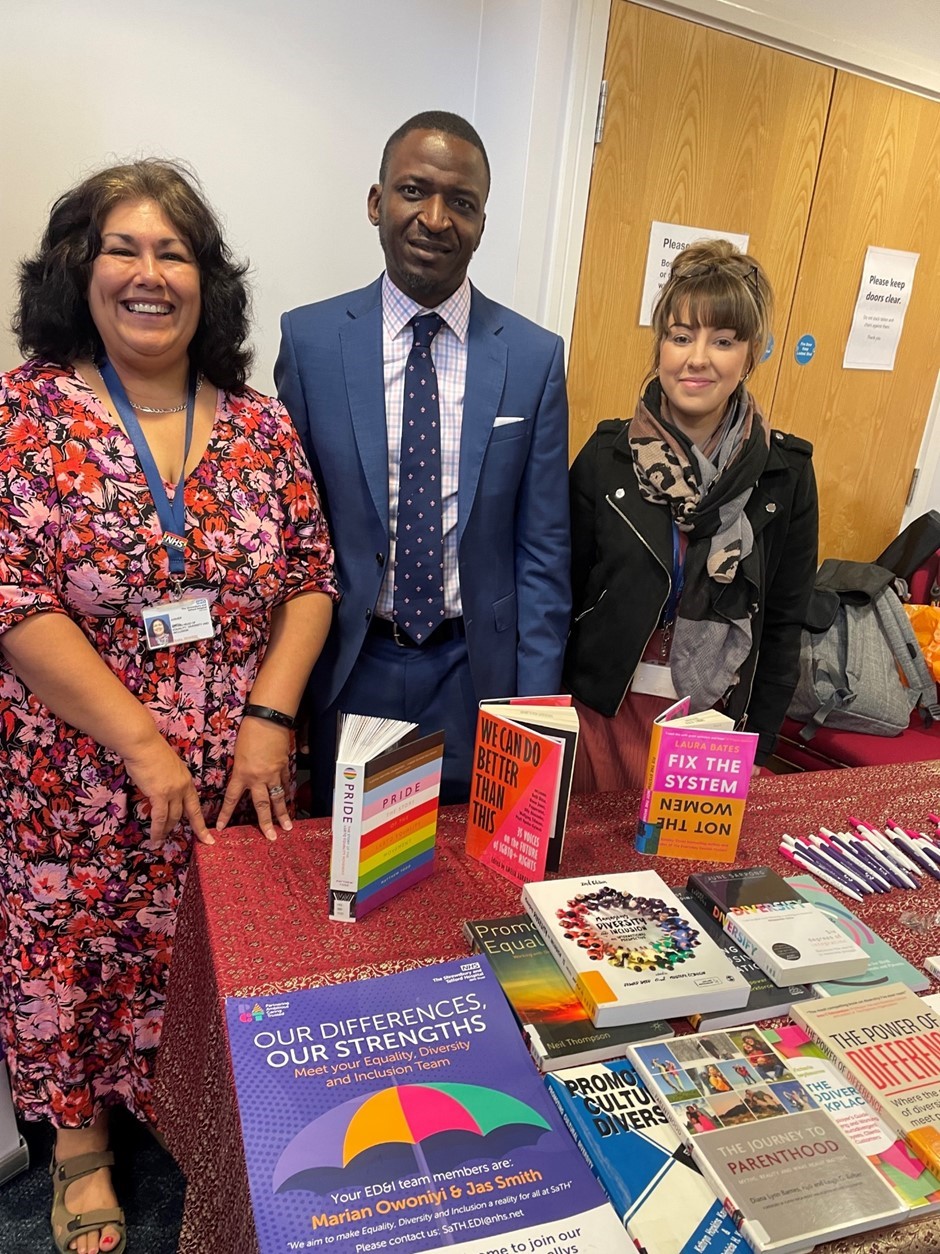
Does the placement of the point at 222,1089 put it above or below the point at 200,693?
below

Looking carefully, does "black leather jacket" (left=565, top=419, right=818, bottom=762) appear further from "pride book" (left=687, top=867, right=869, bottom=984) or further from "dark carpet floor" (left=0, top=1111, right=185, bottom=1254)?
"dark carpet floor" (left=0, top=1111, right=185, bottom=1254)

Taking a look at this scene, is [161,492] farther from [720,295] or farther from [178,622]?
[720,295]

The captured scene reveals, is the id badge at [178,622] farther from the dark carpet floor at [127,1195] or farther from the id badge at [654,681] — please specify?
the dark carpet floor at [127,1195]

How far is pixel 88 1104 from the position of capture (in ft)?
4.99

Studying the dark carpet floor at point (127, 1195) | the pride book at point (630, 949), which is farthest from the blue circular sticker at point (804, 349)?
the dark carpet floor at point (127, 1195)

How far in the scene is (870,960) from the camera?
1069mm

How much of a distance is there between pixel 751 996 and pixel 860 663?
1904 millimetres

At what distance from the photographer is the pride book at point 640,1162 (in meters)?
0.72

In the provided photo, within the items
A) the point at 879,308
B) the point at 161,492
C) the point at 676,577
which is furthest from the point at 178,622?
the point at 879,308

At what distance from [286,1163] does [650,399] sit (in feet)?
4.37

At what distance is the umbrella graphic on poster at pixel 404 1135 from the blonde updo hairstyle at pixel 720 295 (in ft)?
4.02

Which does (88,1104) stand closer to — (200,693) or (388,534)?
(200,693)

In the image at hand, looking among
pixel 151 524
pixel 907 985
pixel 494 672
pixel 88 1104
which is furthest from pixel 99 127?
pixel 907 985

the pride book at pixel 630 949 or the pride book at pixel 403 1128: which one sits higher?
the pride book at pixel 630 949
